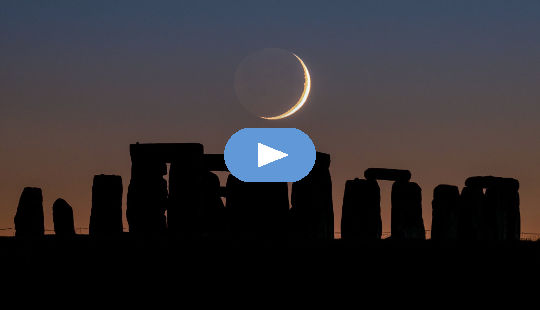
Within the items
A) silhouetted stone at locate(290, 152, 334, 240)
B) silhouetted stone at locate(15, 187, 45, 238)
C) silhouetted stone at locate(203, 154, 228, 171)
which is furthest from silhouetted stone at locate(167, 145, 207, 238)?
silhouetted stone at locate(15, 187, 45, 238)

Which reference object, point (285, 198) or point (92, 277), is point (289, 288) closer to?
point (92, 277)

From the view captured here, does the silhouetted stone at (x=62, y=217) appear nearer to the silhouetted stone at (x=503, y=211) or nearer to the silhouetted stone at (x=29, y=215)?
the silhouetted stone at (x=29, y=215)

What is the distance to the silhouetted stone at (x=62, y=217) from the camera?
99.0ft

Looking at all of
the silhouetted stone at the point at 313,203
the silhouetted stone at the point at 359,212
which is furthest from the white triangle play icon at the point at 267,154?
the silhouetted stone at the point at 359,212

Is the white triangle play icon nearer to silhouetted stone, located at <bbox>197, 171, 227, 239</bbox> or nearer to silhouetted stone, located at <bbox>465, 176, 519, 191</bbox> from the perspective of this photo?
silhouetted stone, located at <bbox>197, 171, 227, 239</bbox>

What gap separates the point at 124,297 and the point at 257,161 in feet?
10.6

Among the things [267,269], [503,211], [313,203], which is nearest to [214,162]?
[313,203]

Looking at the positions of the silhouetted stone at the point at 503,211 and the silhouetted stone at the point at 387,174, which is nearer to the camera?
the silhouetted stone at the point at 387,174

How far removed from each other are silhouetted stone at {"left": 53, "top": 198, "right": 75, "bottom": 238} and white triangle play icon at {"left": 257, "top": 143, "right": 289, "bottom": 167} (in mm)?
8159

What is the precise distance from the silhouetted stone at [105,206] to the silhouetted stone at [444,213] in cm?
745

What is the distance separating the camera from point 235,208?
101 feet

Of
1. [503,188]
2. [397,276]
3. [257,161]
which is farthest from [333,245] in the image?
[503,188]

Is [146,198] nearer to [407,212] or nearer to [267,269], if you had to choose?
[267,269]

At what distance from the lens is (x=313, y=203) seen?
30.9 metres
